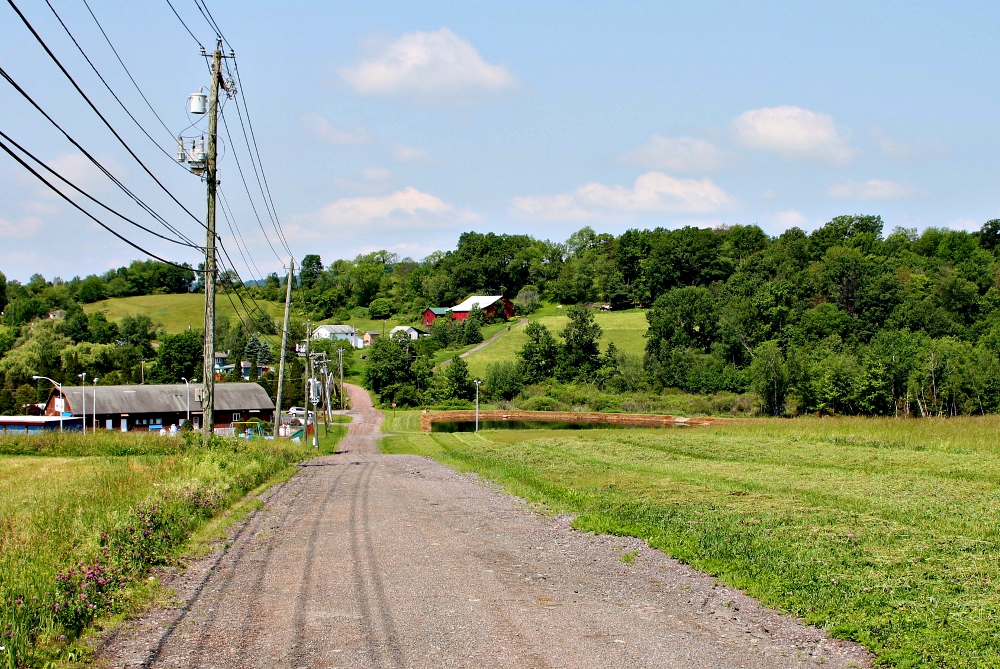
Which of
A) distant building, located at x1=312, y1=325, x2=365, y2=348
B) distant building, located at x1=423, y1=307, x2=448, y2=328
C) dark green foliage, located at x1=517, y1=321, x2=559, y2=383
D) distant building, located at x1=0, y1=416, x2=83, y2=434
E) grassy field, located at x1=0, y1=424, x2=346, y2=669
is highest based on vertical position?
distant building, located at x1=423, y1=307, x2=448, y2=328

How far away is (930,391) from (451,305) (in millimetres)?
97078

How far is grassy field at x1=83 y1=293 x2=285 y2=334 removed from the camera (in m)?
144

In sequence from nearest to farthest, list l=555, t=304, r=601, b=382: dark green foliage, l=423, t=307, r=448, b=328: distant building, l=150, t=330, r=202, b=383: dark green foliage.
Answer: l=555, t=304, r=601, b=382: dark green foliage → l=150, t=330, r=202, b=383: dark green foliage → l=423, t=307, r=448, b=328: distant building

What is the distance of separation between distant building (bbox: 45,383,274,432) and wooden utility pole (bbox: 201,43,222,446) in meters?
49.2

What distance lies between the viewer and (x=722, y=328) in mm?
105062

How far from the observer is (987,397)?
77.6 meters

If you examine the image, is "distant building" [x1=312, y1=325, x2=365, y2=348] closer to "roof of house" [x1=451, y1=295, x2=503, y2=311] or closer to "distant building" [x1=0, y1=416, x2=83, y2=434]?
"roof of house" [x1=451, y1=295, x2=503, y2=311]

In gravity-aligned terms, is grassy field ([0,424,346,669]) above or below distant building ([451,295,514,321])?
below

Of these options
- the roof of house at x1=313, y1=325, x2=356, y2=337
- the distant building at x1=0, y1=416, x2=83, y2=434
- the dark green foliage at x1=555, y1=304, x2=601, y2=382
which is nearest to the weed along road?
the distant building at x1=0, y1=416, x2=83, y2=434

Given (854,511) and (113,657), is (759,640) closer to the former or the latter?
(113,657)

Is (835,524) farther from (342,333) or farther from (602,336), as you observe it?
(342,333)

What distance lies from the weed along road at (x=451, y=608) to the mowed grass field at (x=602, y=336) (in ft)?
290

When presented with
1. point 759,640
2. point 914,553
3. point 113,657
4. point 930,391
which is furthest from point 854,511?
point 930,391

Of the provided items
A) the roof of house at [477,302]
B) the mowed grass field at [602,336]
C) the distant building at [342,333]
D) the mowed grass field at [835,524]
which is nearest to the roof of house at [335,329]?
the distant building at [342,333]
